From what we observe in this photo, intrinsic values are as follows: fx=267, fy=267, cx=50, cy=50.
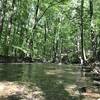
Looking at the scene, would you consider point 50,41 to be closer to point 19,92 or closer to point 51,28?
point 51,28

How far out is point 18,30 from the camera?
170 feet

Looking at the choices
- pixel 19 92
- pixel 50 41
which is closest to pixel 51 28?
pixel 50 41

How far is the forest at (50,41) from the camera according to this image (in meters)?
18.2

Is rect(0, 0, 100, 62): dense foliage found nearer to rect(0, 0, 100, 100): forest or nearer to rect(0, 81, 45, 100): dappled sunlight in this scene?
rect(0, 0, 100, 100): forest

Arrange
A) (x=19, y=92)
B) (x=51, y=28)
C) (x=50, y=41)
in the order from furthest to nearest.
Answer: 1. (x=50, y=41)
2. (x=51, y=28)
3. (x=19, y=92)

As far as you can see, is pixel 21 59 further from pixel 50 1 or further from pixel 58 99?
pixel 58 99

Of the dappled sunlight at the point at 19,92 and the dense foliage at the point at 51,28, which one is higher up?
the dense foliage at the point at 51,28

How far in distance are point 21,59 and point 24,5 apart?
13.4m

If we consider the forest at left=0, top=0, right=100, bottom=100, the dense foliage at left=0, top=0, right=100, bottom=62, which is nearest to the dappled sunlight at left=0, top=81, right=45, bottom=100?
the forest at left=0, top=0, right=100, bottom=100

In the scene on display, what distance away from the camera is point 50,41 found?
65.8 m

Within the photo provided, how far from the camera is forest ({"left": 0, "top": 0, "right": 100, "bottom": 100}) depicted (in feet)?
59.8

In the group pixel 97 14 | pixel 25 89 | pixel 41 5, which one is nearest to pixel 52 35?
pixel 41 5

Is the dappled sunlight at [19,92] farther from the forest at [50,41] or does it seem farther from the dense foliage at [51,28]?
the dense foliage at [51,28]

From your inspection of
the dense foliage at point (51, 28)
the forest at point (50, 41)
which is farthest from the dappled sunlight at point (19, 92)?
the dense foliage at point (51, 28)
